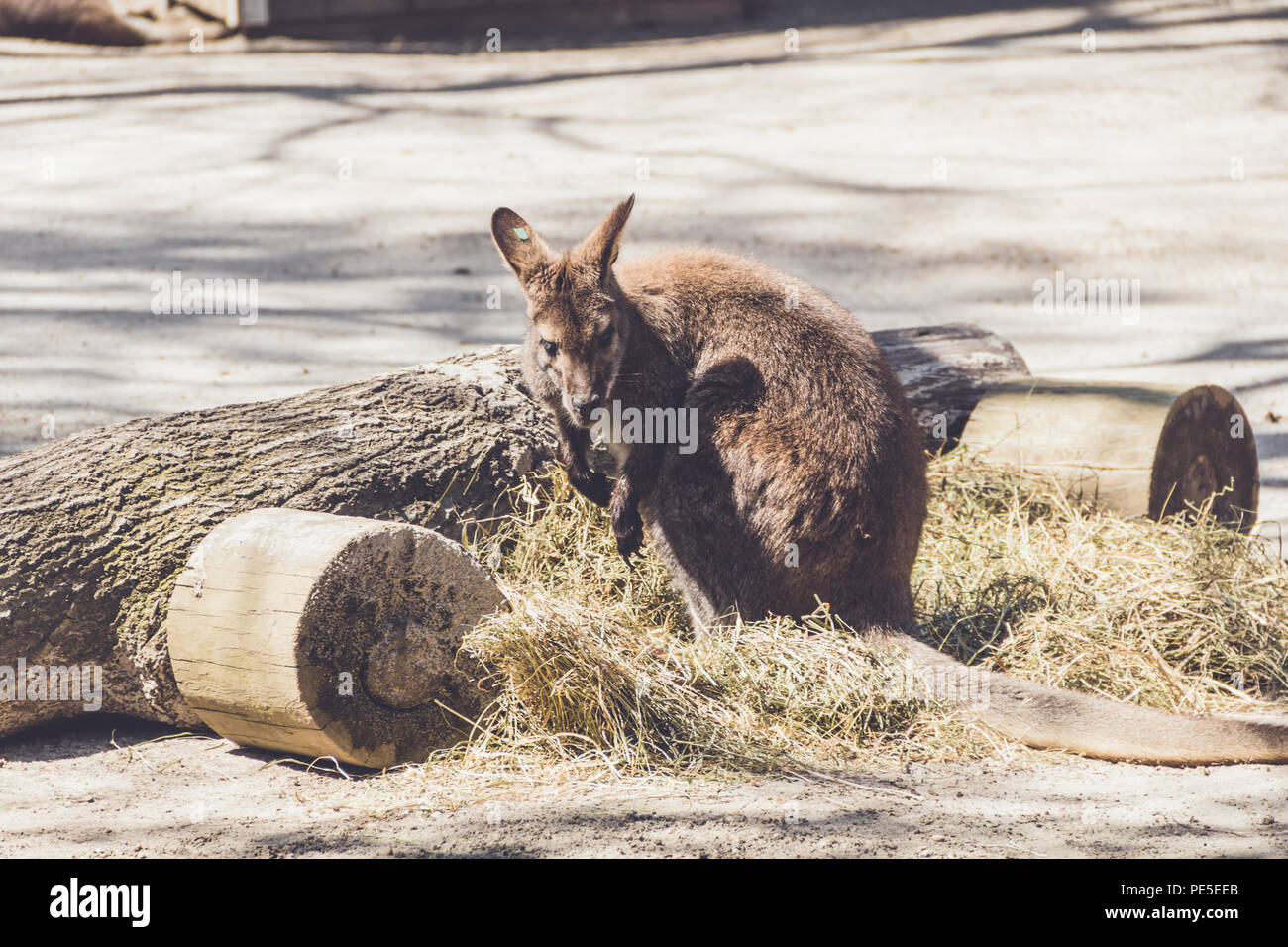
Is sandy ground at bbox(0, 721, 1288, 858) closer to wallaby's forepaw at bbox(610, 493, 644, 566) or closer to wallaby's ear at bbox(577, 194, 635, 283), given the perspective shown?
wallaby's forepaw at bbox(610, 493, 644, 566)

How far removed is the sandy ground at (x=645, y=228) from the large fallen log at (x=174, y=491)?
0.36m

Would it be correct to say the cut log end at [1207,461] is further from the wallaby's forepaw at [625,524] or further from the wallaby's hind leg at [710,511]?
the wallaby's forepaw at [625,524]

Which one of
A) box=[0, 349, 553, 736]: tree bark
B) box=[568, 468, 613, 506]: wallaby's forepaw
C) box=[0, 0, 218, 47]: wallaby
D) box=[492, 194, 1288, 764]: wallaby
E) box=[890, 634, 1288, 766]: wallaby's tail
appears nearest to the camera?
box=[890, 634, 1288, 766]: wallaby's tail

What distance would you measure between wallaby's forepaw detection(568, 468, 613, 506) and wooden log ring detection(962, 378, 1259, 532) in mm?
2121

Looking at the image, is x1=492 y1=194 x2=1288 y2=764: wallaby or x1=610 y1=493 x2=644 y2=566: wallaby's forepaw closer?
x1=492 y1=194 x2=1288 y2=764: wallaby

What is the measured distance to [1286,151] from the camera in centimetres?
1317

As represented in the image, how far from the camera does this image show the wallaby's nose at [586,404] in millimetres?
4555

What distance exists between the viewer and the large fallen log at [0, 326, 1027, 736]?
4.46 meters

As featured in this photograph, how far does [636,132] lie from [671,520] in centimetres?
1018

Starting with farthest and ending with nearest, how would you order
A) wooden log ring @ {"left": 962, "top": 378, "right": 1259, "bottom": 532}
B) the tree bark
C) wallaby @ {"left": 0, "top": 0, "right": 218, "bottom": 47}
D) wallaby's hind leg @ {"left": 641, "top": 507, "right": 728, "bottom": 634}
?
wallaby @ {"left": 0, "top": 0, "right": 218, "bottom": 47} < wooden log ring @ {"left": 962, "top": 378, "right": 1259, "bottom": 532} < wallaby's hind leg @ {"left": 641, "top": 507, "right": 728, "bottom": 634} < the tree bark

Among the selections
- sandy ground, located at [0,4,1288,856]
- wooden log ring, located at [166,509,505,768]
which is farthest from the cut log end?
wooden log ring, located at [166,509,505,768]

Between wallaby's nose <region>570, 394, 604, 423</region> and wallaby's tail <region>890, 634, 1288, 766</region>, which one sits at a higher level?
wallaby's nose <region>570, 394, 604, 423</region>

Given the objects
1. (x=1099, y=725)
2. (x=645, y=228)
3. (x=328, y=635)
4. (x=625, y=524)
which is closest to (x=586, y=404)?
(x=625, y=524)

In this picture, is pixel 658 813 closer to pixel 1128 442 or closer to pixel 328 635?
pixel 328 635
